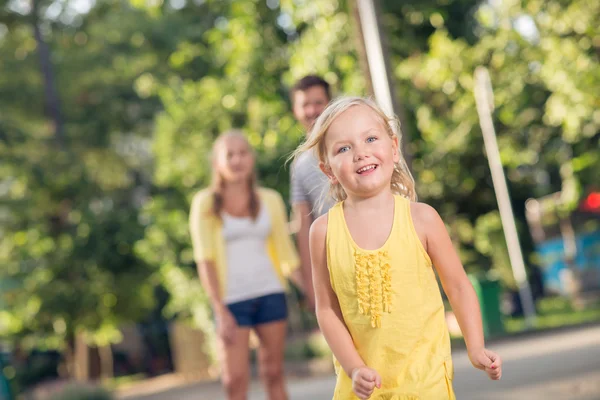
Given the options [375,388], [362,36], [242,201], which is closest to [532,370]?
[362,36]

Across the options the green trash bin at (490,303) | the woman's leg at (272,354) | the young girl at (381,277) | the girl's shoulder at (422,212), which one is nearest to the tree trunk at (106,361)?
the green trash bin at (490,303)

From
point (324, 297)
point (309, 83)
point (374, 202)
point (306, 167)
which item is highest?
point (309, 83)

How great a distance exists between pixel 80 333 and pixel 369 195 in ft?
75.7

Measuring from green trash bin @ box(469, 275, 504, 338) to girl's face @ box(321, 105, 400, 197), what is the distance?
16833mm

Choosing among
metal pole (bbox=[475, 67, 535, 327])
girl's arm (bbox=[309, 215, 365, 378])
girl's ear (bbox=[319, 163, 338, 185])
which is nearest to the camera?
girl's arm (bbox=[309, 215, 365, 378])

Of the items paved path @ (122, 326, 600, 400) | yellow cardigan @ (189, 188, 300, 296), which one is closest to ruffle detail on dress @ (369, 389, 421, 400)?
yellow cardigan @ (189, 188, 300, 296)

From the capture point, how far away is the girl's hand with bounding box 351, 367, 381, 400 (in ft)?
10.7

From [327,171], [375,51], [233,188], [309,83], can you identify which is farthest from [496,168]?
[327,171]

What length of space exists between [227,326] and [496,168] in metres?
17.7

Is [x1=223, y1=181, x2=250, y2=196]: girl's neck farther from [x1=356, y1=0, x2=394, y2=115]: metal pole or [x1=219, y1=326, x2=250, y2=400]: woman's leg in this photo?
[x1=356, y1=0, x2=394, y2=115]: metal pole

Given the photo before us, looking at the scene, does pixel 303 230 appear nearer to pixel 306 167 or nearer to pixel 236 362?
pixel 306 167

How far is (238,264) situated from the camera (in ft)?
21.7

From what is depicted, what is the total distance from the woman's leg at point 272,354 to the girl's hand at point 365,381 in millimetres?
3325

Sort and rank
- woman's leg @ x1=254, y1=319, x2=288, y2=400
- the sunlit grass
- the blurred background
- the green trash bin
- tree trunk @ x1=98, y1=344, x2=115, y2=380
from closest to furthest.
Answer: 1. woman's leg @ x1=254, y1=319, x2=288, y2=400
2. the blurred background
3. the green trash bin
4. the sunlit grass
5. tree trunk @ x1=98, y1=344, x2=115, y2=380
